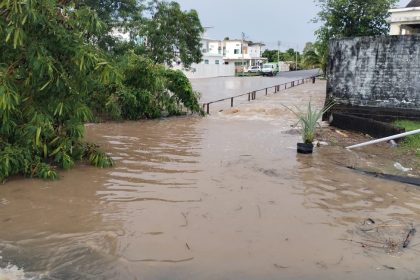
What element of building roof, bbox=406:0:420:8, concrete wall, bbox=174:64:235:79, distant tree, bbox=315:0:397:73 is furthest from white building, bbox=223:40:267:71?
building roof, bbox=406:0:420:8

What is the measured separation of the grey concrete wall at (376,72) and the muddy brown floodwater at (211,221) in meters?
4.76

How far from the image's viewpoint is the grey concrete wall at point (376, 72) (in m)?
13.0

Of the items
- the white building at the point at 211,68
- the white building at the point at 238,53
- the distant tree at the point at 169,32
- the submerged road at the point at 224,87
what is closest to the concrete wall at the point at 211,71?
the white building at the point at 211,68

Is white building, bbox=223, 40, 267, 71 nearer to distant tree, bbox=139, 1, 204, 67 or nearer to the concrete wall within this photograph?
the concrete wall

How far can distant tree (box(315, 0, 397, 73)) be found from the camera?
2666cm

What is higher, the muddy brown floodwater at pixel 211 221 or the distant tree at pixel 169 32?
the distant tree at pixel 169 32

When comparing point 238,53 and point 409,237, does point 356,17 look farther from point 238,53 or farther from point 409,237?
point 238,53

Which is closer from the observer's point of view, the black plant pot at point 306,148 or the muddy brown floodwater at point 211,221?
the muddy brown floodwater at point 211,221

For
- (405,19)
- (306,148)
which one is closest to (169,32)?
(405,19)

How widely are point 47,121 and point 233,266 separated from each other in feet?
13.5

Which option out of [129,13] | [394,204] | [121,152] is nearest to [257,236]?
[394,204]

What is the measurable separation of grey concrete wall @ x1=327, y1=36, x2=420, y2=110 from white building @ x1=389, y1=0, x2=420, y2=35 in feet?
25.5

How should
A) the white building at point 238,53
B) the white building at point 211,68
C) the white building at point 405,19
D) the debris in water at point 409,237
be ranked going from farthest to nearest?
the white building at point 238,53 → the white building at point 211,68 → the white building at point 405,19 → the debris in water at point 409,237

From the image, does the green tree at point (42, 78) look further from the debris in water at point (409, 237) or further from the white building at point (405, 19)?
the white building at point (405, 19)
